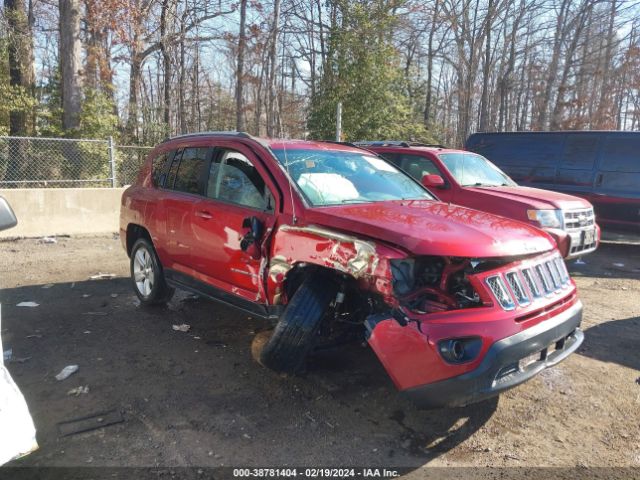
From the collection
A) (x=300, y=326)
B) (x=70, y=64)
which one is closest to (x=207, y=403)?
(x=300, y=326)

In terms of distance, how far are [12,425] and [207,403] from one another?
1.49 metres

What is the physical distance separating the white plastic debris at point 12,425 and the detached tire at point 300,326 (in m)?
1.55

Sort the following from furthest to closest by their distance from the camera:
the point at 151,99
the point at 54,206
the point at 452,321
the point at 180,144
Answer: the point at 151,99, the point at 54,206, the point at 180,144, the point at 452,321

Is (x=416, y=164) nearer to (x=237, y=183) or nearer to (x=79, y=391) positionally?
(x=237, y=183)

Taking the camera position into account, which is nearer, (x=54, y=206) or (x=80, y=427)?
(x=80, y=427)

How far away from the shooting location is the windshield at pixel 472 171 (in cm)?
730

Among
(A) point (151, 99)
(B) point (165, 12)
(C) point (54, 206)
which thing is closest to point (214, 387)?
(C) point (54, 206)

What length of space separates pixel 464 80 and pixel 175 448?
33685mm

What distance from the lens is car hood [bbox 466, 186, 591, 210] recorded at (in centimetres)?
648

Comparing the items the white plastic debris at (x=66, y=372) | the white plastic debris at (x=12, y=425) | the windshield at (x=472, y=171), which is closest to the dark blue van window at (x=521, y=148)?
the windshield at (x=472, y=171)

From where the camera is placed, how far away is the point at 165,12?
70.8 feet

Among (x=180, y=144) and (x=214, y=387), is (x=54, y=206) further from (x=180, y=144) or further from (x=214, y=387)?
(x=214, y=387)

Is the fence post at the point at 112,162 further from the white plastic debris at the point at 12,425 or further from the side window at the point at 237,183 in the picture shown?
the white plastic debris at the point at 12,425

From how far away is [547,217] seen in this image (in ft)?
21.0
